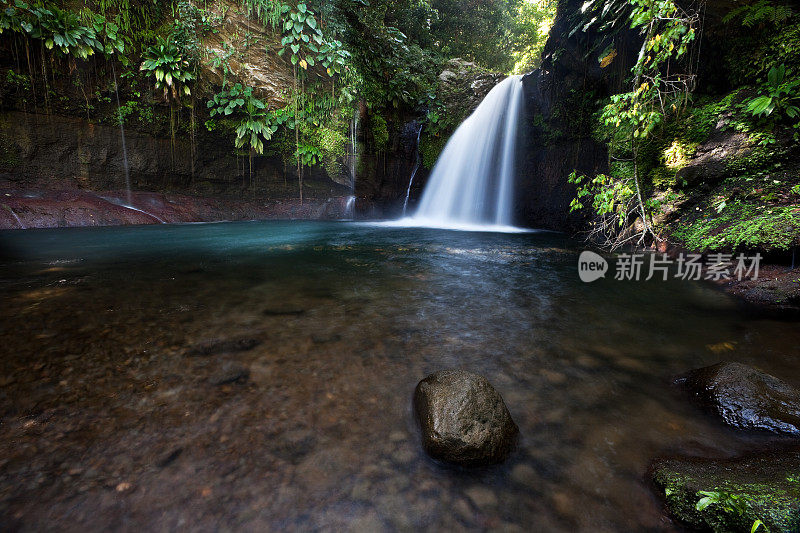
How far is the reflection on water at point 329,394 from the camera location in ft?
4.25

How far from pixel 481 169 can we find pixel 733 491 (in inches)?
435

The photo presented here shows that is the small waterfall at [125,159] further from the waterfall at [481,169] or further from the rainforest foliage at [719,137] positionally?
the rainforest foliage at [719,137]

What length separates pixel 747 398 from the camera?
1.82 m

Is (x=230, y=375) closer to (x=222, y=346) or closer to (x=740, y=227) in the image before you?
(x=222, y=346)

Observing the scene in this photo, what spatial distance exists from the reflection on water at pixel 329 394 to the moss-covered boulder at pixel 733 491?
3.0 inches

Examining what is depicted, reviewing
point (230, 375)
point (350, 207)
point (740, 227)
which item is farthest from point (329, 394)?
point (350, 207)

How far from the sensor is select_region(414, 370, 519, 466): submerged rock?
1.51m

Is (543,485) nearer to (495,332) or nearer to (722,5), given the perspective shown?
(495,332)

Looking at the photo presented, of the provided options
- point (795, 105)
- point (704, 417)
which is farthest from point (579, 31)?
point (704, 417)

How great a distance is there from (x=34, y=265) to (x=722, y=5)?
10882 mm

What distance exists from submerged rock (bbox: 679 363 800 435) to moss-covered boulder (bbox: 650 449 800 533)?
0.20 metres

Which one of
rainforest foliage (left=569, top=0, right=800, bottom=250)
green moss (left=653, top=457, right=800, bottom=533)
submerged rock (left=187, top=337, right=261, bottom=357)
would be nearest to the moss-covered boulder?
green moss (left=653, top=457, right=800, bottom=533)

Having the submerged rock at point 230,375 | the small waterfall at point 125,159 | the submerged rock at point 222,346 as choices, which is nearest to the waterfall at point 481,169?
the small waterfall at point 125,159

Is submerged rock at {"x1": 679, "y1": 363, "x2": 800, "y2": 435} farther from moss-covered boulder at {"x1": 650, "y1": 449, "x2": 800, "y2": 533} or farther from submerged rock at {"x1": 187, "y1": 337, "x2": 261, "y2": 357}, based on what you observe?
submerged rock at {"x1": 187, "y1": 337, "x2": 261, "y2": 357}
